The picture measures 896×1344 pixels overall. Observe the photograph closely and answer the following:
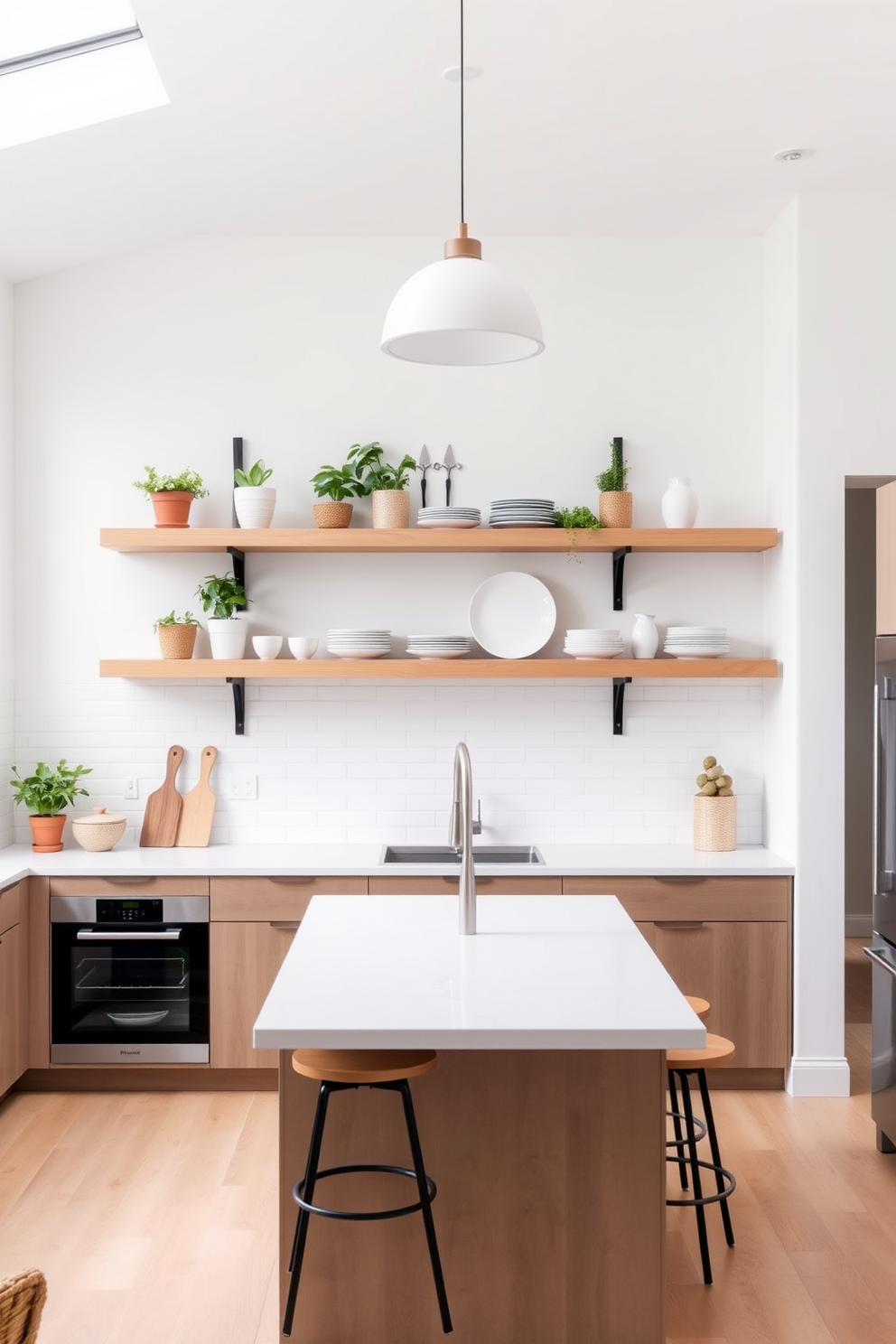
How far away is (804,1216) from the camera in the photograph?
3.38 m

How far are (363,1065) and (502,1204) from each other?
0.45 metres

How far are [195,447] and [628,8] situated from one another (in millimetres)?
2414

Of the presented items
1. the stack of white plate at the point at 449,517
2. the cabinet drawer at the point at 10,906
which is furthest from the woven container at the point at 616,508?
the cabinet drawer at the point at 10,906

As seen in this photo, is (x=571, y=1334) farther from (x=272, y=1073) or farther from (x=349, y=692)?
(x=349, y=692)

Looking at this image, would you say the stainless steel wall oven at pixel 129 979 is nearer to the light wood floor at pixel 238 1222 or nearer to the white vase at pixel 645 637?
the light wood floor at pixel 238 1222

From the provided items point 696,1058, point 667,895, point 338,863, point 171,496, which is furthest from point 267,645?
point 696,1058

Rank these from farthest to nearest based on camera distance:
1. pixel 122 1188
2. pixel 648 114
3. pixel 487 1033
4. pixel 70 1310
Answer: pixel 648 114
pixel 122 1188
pixel 70 1310
pixel 487 1033

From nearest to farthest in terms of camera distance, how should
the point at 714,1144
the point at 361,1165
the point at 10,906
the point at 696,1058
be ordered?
the point at 361,1165, the point at 696,1058, the point at 714,1144, the point at 10,906

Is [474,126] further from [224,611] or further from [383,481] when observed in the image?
[224,611]

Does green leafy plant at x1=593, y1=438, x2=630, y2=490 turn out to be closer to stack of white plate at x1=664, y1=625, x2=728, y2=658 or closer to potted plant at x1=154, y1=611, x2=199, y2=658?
stack of white plate at x1=664, y1=625, x2=728, y2=658

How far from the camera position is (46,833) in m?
4.60

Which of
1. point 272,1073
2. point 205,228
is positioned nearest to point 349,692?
point 272,1073

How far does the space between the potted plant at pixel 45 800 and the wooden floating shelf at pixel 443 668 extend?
48 cm

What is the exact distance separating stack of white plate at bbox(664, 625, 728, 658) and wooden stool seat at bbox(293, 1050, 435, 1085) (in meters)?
2.44
